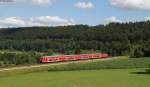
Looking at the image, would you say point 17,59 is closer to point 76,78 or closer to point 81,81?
point 76,78

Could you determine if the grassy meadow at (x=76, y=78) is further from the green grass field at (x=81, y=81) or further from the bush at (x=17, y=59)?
the bush at (x=17, y=59)

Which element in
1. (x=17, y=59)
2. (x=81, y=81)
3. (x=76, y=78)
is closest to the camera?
(x=81, y=81)

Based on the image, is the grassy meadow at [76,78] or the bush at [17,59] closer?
the grassy meadow at [76,78]

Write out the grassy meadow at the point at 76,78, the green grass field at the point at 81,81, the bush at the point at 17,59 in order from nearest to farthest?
the green grass field at the point at 81,81
the grassy meadow at the point at 76,78
the bush at the point at 17,59

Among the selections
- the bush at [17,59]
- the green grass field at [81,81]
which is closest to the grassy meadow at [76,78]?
the green grass field at [81,81]

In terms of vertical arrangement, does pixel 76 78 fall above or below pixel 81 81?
below

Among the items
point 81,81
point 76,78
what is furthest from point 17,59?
point 81,81

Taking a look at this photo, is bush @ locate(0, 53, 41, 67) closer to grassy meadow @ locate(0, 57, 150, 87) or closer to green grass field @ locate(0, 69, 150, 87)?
grassy meadow @ locate(0, 57, 150, 87)

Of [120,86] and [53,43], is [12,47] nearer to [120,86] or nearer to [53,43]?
[53,43]

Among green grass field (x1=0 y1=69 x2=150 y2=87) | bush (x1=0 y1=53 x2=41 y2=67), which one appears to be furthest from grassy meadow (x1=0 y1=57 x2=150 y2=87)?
bush (x1=0 y1=53 x2=41 y2=67)

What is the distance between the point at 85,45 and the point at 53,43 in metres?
12.8

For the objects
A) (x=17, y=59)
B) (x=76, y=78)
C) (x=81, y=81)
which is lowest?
(x=17, y=59)

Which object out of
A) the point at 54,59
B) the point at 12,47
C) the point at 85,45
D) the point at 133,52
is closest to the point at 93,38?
the point at 85,45

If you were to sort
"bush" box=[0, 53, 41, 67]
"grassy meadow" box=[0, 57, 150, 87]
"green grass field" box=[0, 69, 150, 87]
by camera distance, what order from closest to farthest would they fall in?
"green grass field" box=[0, 69, 150, 87]
"grassy meadow" box=[0, 57, 150, 87]
"bush" box=[0, 53, 41, 67]
